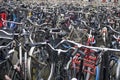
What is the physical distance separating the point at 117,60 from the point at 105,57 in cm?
33

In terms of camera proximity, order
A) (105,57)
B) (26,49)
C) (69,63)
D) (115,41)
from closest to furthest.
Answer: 1. (105,57)
2. (69,63)
3. (26,49)
4. (115,41)

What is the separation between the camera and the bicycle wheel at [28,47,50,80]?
17.1 feet

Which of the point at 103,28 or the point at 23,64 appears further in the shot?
the point at 103,28

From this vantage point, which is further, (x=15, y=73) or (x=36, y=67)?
(x=36, y=67)

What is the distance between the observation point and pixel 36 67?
212 inches

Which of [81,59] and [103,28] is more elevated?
[81,59]

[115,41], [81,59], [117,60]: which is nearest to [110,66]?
[117,60]

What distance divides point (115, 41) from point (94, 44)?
977 millimetres

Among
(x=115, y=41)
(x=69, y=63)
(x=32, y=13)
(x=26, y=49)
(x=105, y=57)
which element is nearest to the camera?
(x=105, y=57)

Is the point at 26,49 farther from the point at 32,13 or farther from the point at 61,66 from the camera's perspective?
the point at 32,13

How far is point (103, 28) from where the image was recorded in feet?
27.0

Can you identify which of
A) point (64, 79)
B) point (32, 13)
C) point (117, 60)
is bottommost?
point (32, 13)

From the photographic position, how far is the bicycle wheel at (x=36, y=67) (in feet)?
17.1

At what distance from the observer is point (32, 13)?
12461 mm
